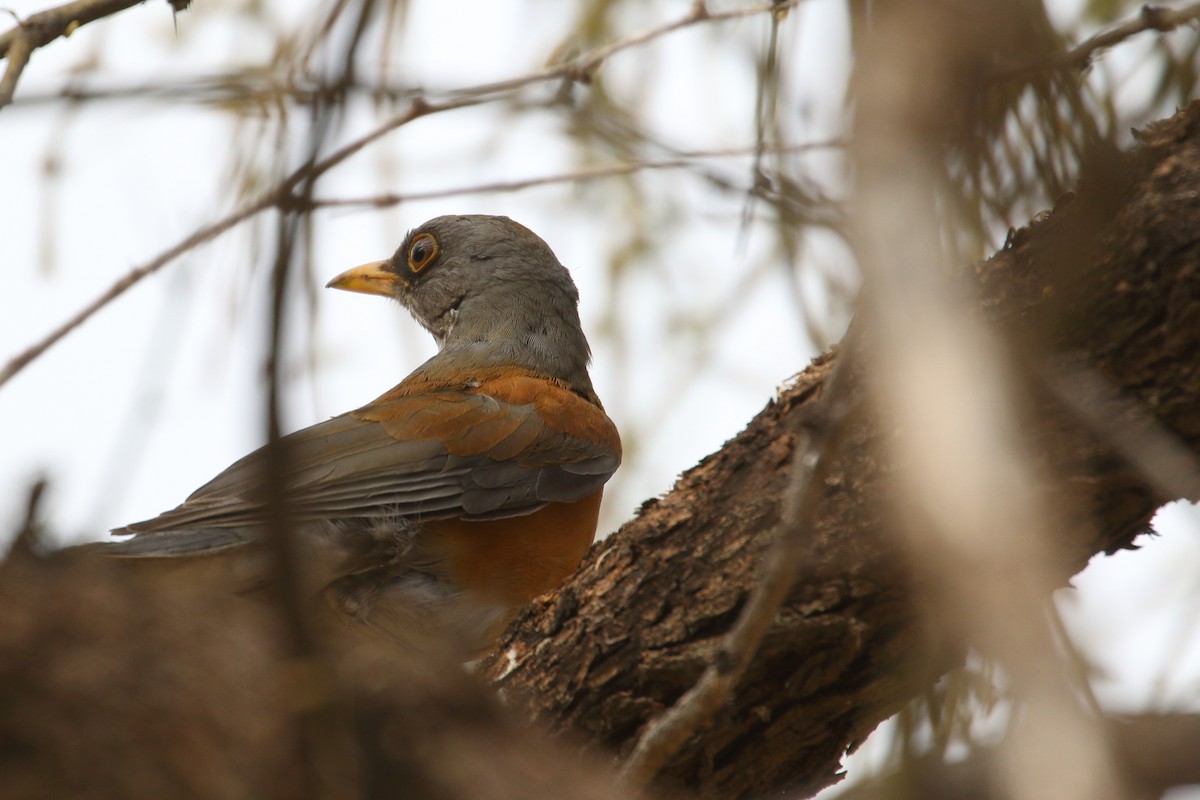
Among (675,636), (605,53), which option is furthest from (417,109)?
(675,636)

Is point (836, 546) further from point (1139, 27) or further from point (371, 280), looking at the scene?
point (371, 280)

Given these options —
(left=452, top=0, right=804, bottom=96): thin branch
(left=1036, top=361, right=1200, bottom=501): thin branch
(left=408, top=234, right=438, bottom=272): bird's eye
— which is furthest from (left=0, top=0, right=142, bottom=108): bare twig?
(left=408, top=234, right=438, bottom=272): bird's eye

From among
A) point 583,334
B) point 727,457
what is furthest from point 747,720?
point 583,334

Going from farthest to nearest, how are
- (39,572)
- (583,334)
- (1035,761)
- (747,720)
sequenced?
(583,334) → (747,720) → (39,572) → (1035,761)

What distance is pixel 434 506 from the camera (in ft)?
15.5

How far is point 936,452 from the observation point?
125 centimetres

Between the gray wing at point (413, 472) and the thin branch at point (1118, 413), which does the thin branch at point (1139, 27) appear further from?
the gray wing at point (413, 472)

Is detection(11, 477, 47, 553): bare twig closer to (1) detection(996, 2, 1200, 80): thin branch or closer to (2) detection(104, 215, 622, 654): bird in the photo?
(2) detection(104, 215, 622, 654): bird

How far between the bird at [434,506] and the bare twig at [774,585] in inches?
73.2

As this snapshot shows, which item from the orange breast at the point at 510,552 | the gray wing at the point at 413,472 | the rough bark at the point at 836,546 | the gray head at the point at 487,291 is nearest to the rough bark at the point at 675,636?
the rough bark at the point at 836,546

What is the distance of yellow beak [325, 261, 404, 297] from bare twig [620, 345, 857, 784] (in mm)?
4841

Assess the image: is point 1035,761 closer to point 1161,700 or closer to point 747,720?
point 747,720

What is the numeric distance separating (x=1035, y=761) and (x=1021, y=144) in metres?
2.45

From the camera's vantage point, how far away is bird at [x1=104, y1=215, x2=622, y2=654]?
4418 millimetres
